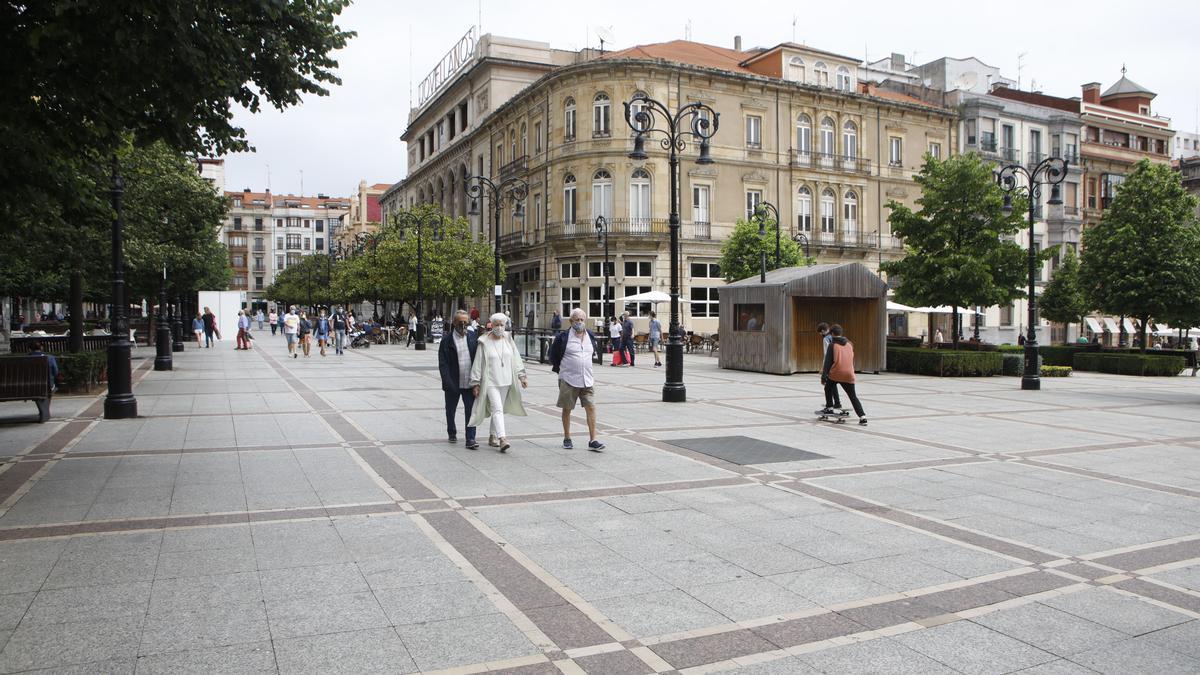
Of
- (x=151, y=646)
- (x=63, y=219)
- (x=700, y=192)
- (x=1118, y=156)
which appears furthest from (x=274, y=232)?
(x=151, y=646)

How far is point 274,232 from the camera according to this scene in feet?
429

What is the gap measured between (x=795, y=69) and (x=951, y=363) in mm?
27352

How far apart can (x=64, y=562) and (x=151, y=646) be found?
6.26 feet

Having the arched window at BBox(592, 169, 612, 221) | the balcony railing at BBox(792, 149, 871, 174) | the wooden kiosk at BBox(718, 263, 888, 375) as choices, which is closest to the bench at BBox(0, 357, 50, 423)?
the wooden kiosk at BBox(718, 263, 888, 375)

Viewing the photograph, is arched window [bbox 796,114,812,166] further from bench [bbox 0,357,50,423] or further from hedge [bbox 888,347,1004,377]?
bench [bbox 0,357,50,423]

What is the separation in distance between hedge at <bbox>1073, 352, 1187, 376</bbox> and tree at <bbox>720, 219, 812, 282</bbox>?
41.9 feet

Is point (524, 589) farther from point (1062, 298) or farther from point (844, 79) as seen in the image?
point (844, 79)

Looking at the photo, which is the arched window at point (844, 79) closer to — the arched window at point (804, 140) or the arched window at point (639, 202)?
the arched window at point (804, 140)

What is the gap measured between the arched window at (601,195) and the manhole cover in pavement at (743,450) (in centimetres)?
3310

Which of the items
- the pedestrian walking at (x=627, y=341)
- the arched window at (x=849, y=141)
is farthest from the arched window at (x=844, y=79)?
the pedestrian walking at (x=627, y=341)

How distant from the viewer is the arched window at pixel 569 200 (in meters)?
44.4

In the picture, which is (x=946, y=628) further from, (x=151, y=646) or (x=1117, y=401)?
(x=1117, y=401)

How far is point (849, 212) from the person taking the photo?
48.6m

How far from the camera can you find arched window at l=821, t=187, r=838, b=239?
156ft
